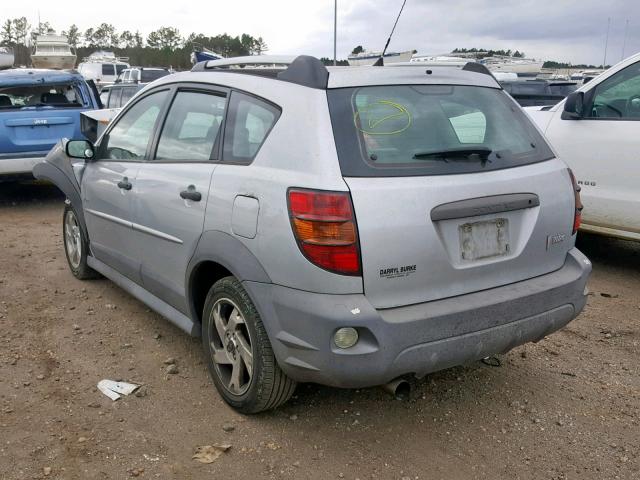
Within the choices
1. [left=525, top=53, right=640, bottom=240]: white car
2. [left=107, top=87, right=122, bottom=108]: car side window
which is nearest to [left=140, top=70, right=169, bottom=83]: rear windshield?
[left=107, top=87, right=122, bottom=108]: car side window

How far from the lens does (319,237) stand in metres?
2.74

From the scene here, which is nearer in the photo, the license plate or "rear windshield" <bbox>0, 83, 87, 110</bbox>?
the license plate

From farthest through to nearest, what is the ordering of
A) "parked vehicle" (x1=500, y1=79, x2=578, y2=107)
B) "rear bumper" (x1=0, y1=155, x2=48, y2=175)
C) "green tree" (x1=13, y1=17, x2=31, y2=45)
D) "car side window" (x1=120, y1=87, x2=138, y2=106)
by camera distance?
"green tree" (x1=13, y1=17, x2=31, y2=45), "car side window" (x1=120, y1=87, x2=138, y2=106), "parked vehicle" (x1=500, y1=79, x2=578, y2=107), "rear bumper" (x1=0, y1=155, x2=48, y2=175)

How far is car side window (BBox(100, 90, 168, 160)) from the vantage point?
163 inches

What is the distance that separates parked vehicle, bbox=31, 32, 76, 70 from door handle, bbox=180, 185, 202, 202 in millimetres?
27517

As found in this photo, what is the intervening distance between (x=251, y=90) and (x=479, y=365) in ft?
6.92

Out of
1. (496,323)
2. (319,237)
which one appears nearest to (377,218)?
(319,237)

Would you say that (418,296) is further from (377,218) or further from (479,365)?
(479,365)

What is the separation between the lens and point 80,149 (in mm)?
4719

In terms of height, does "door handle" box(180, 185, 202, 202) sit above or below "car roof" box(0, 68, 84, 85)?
below

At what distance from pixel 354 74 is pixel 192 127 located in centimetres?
110

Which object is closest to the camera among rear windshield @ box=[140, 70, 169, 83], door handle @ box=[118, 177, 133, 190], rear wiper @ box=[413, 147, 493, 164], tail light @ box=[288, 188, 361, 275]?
tail light @ box=[288, 188, 361, 275]

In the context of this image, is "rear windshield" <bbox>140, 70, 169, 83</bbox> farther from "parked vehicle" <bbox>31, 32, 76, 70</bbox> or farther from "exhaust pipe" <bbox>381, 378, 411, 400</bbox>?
"exhaust pipe" <bbox>381, 378, 411, 400</bbox>

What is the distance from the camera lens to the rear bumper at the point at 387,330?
2.75 meters
